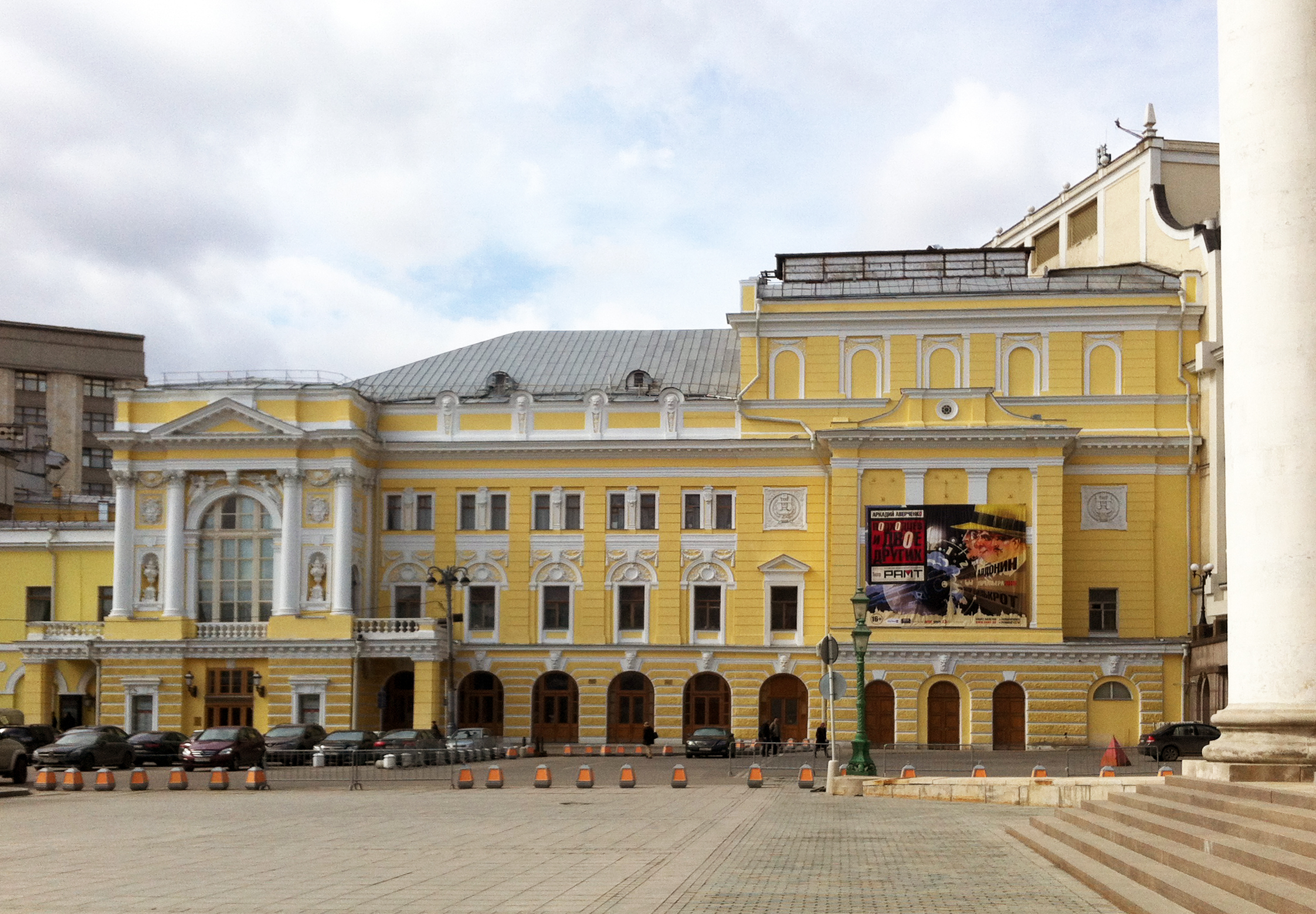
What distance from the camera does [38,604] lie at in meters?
69.2

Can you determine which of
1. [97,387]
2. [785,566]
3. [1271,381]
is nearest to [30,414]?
[97,387]

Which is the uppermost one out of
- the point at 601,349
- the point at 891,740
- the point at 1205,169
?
the point at 1205,169

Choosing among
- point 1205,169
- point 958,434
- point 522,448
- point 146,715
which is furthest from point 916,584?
point 146,715

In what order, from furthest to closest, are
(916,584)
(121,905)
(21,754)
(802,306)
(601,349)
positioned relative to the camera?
(601,349)
(802,306)
(916,584)
(21,754)
(121,905)

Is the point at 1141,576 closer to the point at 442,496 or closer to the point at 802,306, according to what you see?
the point at 802,306

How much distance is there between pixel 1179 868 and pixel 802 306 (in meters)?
48.3

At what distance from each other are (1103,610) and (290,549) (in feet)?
99.0

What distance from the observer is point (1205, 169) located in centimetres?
6706

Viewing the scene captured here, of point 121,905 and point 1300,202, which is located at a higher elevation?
point 1300,202

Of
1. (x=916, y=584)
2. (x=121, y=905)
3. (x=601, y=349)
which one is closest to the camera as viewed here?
(x=121, y=905)

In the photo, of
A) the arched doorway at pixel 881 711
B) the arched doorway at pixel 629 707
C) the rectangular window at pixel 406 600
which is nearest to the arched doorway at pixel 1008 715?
the arched doorway at pixel 881 711

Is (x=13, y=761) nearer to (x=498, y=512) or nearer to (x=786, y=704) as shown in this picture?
(x=498, y=512)

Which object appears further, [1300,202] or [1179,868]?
[1300,202]

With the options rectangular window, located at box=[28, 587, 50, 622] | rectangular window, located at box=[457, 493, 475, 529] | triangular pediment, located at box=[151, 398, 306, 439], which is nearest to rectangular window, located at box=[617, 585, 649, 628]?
rectangular window, located at box=[457, 493, 475, 529]
